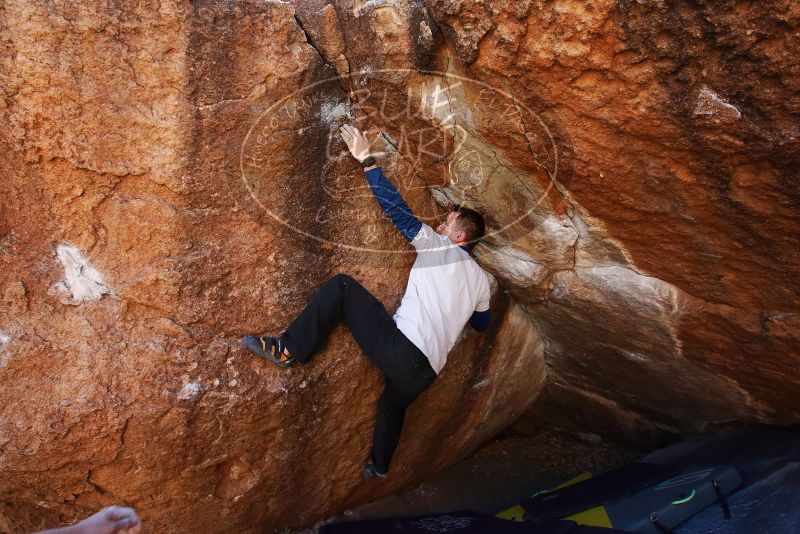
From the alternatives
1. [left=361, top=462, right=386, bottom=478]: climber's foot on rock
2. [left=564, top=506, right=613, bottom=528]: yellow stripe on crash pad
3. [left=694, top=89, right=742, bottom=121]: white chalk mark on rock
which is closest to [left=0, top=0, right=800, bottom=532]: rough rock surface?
[left=694, top=89, right=742, bottom=121]: white chalk mark on rock

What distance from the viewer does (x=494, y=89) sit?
1803 mm

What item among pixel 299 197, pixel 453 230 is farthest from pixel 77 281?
pixel 453 230

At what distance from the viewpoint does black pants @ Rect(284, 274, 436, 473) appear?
2105mm

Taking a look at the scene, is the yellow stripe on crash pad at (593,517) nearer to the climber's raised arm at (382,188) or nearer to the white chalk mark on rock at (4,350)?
the climber's raised arm at (382,188)

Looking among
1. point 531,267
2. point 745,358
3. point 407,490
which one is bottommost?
point 407,490

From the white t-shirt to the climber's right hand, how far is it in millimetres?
341

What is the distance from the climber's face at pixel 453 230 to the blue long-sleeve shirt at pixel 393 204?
17 centimetres

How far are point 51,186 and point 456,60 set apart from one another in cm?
124

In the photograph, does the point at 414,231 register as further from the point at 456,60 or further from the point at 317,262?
the point at 456,60

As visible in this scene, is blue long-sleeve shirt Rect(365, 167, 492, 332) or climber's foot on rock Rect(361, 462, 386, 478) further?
climber's foot on rock Rect(361, 462, 386, 478)

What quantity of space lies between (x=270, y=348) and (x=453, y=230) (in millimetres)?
798

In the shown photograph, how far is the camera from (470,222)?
2311mm

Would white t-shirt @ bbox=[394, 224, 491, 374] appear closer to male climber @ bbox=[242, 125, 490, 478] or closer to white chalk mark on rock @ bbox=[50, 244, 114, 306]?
male climber @ bbox=[242, 125, 490, 478]

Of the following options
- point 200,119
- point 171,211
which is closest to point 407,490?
point 171,211
